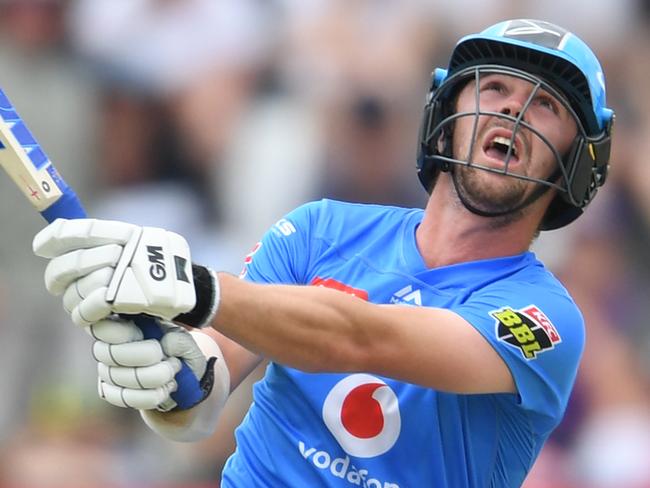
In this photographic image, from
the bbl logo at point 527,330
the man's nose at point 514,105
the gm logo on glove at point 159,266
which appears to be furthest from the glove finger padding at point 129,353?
the man's nose at point 514,105

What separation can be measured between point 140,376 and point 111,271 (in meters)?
0.30

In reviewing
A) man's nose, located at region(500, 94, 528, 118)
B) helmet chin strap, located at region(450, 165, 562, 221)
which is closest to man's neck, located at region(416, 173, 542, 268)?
helmet chin strap, located at region(450, 165, 562, 221)

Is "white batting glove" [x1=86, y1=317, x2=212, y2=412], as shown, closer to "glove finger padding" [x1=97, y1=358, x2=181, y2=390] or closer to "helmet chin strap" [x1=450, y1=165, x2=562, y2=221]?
"glove finger padding" [x1=97, y1=358, x2=181, y2=390]

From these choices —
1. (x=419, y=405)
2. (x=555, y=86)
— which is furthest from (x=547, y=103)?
(x=419, y=405)

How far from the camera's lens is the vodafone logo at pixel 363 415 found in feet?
12.7

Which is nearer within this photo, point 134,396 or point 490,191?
point 134,396

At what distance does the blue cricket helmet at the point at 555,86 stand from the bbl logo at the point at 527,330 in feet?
1.55

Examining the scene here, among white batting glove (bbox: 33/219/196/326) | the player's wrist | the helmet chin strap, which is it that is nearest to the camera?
white batting glove (bbox: 33/219/196/326)

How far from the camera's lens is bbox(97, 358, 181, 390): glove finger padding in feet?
11.0

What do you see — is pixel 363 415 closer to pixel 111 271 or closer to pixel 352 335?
pixel 352 335

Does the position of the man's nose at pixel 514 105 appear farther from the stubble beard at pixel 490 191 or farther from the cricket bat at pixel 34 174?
the cricket bat at pixel 34 174

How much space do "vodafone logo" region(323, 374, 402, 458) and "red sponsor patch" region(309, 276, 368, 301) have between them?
249 mm

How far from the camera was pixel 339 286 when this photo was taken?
4016 millimetres

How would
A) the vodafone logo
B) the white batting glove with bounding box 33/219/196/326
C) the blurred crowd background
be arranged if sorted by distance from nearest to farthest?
the white batting glove with bounding box 33/219/196/326, the vodafone logo, the blurred crowd background
